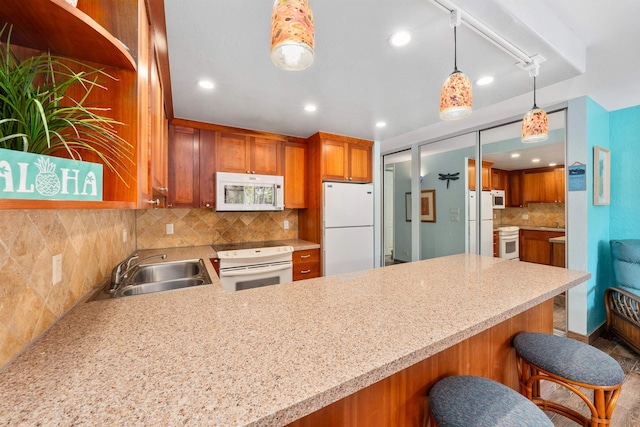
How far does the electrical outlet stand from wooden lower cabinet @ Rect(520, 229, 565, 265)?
3.93 m

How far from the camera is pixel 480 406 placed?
89 cm

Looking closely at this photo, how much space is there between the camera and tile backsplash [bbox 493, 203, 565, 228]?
2.75m

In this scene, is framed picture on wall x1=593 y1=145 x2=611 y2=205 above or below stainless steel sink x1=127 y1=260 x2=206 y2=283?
above

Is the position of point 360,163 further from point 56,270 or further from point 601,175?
point 56,270

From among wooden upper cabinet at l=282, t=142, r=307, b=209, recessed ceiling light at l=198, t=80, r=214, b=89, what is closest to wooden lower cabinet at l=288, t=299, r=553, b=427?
recessed ceiling light at l=198, t=80, r=214, b=89

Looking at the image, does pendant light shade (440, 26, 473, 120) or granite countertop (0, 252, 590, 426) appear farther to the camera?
pendant light shade (440, 26, 473, 120)

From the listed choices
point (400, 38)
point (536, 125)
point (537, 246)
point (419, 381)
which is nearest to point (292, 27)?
point (400, 38)

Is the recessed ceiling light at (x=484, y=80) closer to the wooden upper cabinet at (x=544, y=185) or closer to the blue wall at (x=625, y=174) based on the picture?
the wooden upper cabinet at (x=544, y=185)

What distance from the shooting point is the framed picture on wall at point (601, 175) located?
2.51 meters

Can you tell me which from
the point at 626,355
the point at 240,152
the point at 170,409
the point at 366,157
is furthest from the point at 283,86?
the point at 626,355

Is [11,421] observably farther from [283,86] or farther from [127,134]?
[283,86]

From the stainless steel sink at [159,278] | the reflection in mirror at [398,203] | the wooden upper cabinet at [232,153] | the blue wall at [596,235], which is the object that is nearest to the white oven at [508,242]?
the blue wall at [596,235]

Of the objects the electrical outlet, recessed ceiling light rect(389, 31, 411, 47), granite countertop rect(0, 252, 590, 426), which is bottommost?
granite countertop rect(0, 252, 590, 426)

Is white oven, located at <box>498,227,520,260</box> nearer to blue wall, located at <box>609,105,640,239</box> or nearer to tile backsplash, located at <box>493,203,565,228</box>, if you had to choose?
tile backsplash, located at <box>493,203,565,228</box>
